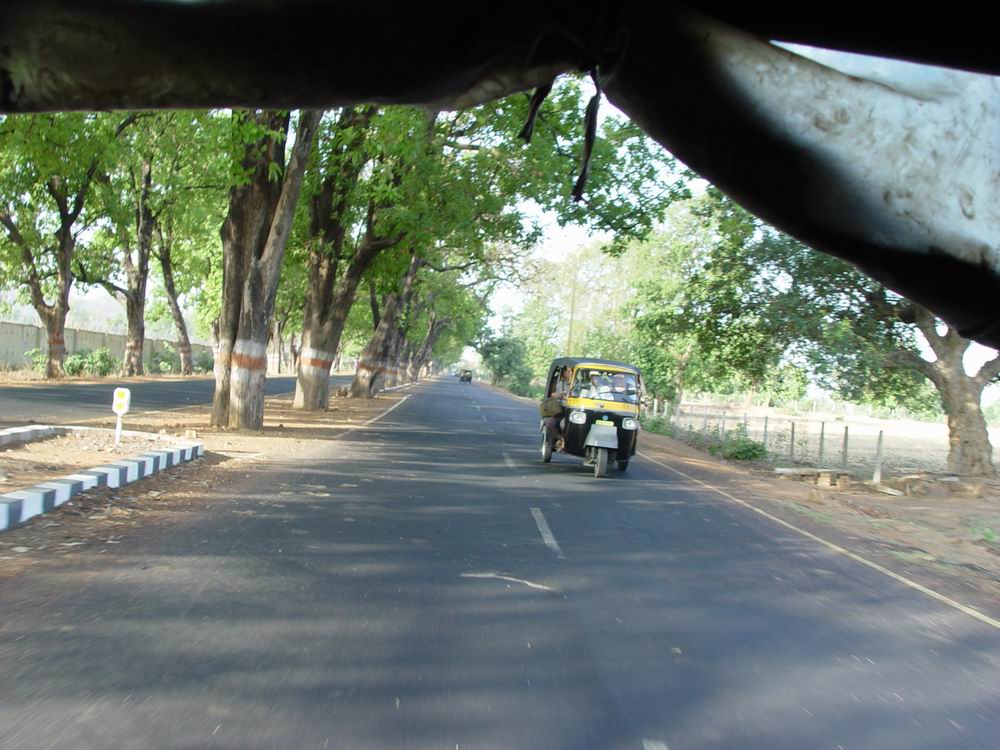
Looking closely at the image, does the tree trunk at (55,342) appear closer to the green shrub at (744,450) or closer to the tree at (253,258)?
the tree at (253,258)

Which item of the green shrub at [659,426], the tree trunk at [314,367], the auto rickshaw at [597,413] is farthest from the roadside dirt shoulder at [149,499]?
the green shrub at [659,426]

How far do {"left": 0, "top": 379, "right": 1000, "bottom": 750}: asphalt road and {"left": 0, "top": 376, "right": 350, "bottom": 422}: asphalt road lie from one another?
10.5 meters

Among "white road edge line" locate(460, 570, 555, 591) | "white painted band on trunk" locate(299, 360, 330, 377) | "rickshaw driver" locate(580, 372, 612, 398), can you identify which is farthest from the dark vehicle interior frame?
"white painted band on trunk" locate(299, 360, 330, 377)

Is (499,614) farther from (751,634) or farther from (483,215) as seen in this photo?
(483,215)

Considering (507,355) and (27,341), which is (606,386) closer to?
(27,341)

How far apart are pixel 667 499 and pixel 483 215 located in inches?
494

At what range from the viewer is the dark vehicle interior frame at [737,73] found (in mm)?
2898

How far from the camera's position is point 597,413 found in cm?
1472

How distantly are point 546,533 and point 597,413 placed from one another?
6.07 metres

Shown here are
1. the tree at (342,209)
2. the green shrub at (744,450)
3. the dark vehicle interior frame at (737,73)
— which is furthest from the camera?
the green shrub at (744,450)

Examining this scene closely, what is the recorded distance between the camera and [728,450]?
Answer: 25203 millimetres

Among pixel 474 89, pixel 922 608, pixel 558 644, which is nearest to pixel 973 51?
pixel 474 89

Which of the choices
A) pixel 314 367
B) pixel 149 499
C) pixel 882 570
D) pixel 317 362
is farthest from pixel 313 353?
pixel 882 570

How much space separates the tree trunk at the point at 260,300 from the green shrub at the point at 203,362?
42.8 metres
